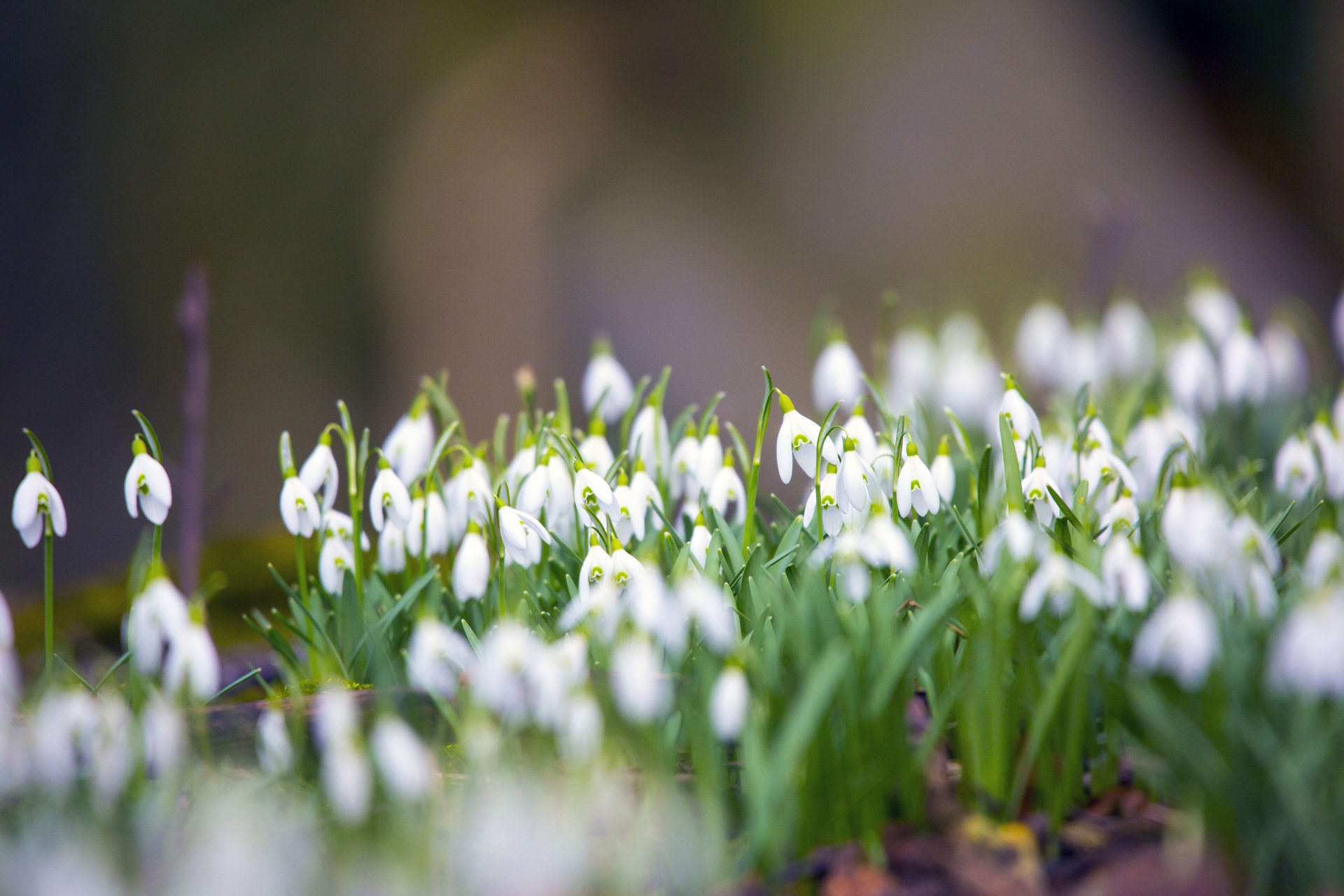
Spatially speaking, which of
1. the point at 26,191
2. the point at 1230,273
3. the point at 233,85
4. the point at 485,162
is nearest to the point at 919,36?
the point at 1230,273

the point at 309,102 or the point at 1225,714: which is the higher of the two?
the point at 309,102

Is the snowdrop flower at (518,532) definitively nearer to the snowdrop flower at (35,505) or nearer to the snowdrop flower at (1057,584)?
the snowdrop flower at (35,505)

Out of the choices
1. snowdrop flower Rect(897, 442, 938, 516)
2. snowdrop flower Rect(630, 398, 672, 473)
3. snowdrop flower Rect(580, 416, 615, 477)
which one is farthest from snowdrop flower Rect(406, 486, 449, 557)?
snowdrop flower Rect(897, 442, 938, 516)

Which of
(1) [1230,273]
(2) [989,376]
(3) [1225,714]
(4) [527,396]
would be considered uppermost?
Result: (1) [1230,273]

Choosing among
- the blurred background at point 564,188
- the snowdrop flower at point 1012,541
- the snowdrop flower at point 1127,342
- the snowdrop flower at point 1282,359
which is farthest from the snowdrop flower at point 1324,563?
the blurred background at point 564,188

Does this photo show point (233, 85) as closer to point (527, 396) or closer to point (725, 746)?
point (527, 396)

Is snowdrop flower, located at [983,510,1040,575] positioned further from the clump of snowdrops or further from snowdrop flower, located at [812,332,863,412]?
snowdrop flower, located at [812,332,863,412]

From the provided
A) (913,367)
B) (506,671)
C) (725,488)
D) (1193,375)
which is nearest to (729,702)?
(506,671)
